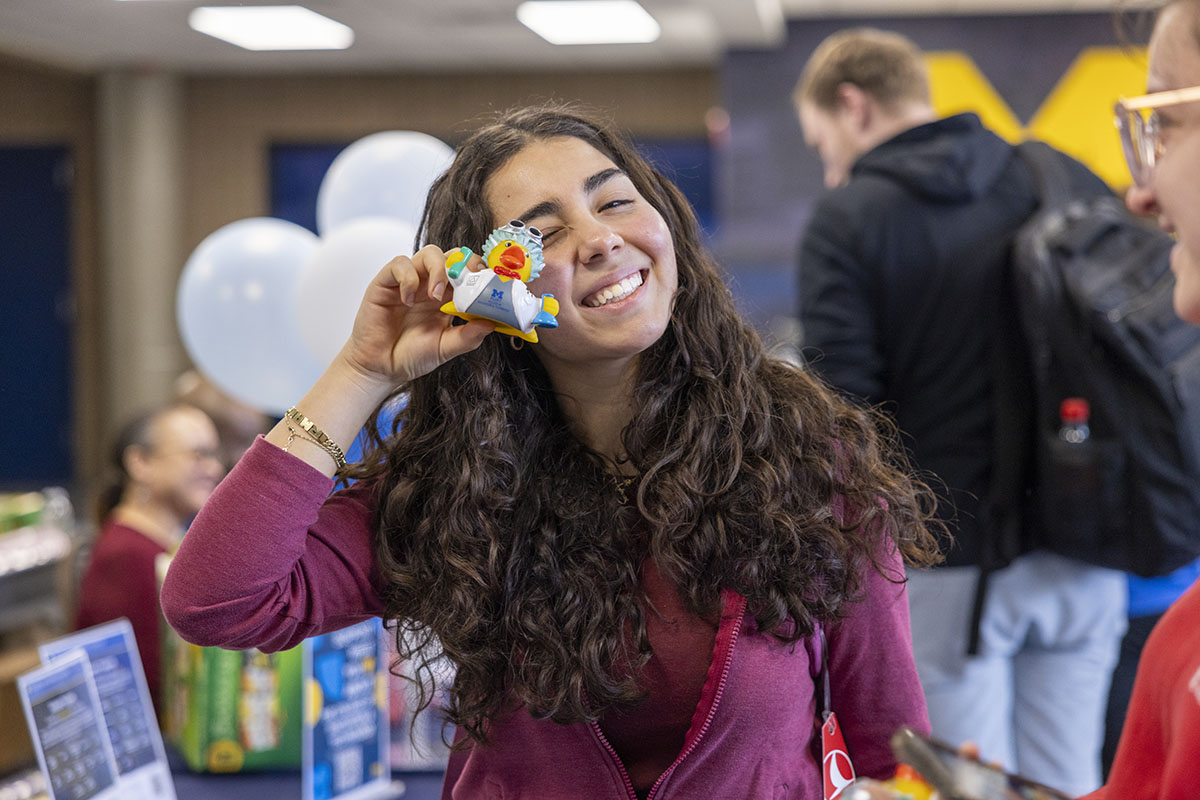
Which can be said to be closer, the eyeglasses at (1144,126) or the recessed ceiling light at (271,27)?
the eyeglasses at (1144,126)

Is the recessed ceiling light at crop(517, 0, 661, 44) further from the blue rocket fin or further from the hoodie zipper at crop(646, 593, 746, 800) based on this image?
the hoodie zipper at crop(646, 593, 746, 800)

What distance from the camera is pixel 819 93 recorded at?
2.71 meters

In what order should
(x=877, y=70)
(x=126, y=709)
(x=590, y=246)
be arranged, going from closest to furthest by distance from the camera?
1. (x=590, y=246)
2. (x=126, y=709)
3. (x=877, y=70)

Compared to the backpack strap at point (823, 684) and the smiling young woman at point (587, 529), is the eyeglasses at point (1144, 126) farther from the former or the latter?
the backpack strap at point (823, 684)

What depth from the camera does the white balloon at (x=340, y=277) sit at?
198cm

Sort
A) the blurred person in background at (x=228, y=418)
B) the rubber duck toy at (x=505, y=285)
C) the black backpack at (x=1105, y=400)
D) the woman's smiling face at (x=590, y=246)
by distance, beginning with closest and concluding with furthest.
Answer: the rubber duck toy at (x=505, y=285)
the woman's smiling face at (x=590, y=246)
the black backpack at (x=1105, y=400)
the blurred person in background at (x=228, y=418)

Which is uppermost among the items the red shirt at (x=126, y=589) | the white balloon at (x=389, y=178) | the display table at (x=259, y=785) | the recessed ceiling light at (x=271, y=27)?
the recessed ceiling light at (x=271, y=27)

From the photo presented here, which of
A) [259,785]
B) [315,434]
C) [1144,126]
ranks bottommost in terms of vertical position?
[259,785]

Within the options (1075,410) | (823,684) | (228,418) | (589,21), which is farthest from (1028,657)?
(589,21)

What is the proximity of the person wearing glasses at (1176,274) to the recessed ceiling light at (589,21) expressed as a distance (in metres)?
5.97

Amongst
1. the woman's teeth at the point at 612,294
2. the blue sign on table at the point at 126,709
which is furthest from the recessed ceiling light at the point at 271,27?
the woman's teeth at the point at 612,294

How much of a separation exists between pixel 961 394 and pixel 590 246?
129cm

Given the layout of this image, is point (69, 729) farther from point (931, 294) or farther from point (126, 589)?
point (931, 294)

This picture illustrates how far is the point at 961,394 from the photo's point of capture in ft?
7.65
